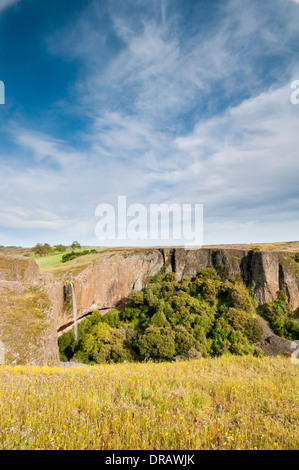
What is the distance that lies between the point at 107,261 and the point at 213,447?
4075 cm

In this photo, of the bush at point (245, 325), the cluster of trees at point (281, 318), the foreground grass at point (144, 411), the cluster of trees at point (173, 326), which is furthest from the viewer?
the cluster of trees at point (281, 318)

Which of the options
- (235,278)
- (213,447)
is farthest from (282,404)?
(235,278)

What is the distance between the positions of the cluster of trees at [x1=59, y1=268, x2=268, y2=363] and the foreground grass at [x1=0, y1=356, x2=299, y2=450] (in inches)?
756

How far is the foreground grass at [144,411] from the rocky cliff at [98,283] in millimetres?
3352

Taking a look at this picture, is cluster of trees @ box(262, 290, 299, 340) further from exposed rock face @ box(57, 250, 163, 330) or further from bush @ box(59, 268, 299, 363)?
exposed rock face @ box(57, 250, 163, 330)

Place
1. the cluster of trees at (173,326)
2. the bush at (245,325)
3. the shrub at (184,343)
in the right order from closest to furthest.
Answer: the cluster of trees at (173,326), the shrub at (184,343), the bush at (245,325)

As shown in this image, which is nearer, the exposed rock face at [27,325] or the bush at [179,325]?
the exposed rock face at [27,325]

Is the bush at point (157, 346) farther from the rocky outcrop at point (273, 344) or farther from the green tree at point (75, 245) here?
the green tree at point (75, 245)

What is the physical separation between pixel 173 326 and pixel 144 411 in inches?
1441

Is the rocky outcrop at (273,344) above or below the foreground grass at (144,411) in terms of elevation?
below

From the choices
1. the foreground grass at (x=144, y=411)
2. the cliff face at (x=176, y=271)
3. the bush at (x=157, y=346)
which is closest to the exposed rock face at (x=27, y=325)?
the foreground grass at (x=144, y=411)

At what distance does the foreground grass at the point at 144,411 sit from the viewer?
12.1 feet

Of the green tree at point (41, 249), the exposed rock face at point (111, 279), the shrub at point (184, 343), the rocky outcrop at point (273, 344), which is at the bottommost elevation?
the rocky outcrop at point (273, 344)
